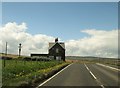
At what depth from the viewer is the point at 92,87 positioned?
728 inches

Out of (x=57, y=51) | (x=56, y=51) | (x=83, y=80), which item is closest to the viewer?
(x=83, y=80)

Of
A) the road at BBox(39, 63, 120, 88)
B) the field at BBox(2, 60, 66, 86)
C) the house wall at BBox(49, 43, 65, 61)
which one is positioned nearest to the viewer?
the field at BBox(2, 60, 66, 86)

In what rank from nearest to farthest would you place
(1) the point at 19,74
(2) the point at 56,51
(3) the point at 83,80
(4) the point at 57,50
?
1. (3) the point at 83,80
2. (1) the point at 19,74
3. (2) the point at 56,51
4. (4) the point at 57,50

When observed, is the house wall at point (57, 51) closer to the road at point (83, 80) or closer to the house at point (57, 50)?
the house at point (57, 50)

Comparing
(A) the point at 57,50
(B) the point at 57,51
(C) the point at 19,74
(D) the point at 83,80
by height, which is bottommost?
(D) the point at 83,80

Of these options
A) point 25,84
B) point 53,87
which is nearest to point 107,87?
point 53,87

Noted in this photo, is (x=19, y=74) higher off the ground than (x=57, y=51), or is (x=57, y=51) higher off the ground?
(x=57, y=51)

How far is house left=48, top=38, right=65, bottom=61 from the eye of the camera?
355 ft

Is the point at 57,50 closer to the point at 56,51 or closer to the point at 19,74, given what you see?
the point at 56,51

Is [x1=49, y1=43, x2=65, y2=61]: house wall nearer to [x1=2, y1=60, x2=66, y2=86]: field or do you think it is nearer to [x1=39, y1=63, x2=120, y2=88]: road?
[x1=2, y1=60, x2=66, y2=86]: field

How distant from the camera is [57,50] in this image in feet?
357

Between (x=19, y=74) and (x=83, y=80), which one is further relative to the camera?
(x=19, y=74)

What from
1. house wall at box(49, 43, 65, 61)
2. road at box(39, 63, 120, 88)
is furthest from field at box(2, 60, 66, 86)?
house wall at box(49, 43, 65, 61)

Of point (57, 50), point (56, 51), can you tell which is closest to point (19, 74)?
point (56, 51)
